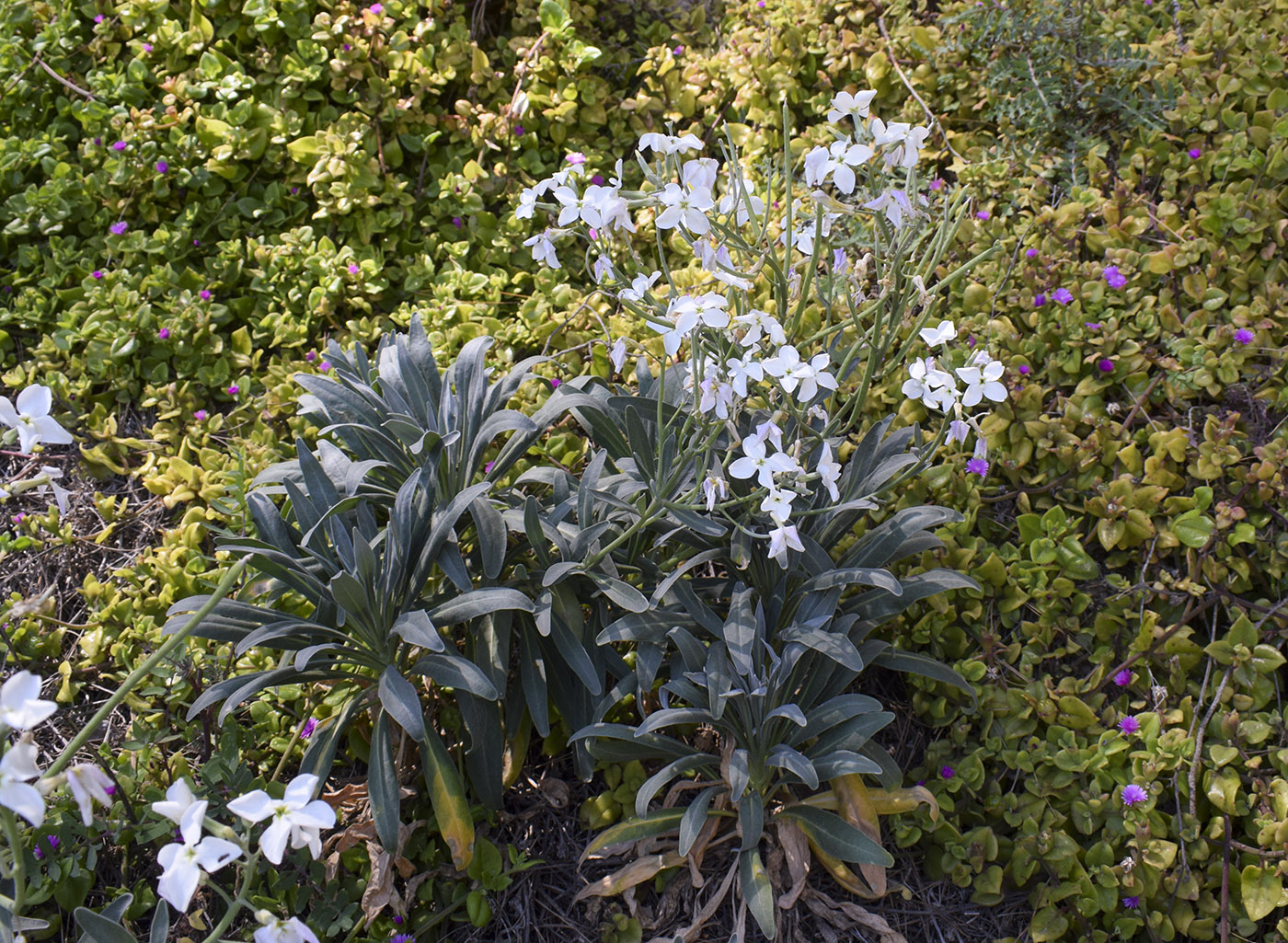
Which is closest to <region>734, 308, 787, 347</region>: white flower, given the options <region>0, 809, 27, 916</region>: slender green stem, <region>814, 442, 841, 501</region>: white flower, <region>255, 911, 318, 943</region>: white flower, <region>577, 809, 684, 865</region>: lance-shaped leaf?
<region>814, 442, 841, 501</region>: white flower

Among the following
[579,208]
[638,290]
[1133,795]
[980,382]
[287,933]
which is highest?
[579,208]

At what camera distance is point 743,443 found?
1.74 metres

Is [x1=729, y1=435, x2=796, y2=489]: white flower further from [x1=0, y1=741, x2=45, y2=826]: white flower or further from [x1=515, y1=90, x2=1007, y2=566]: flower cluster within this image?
[x1=0, y1=741, x2=45, y2=826]: white flower

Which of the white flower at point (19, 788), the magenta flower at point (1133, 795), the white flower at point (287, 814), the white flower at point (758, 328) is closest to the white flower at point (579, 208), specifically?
the white flower at point (758, 328)

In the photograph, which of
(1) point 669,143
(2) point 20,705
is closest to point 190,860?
(2) point 20,705

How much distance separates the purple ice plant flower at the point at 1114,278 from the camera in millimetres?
2766

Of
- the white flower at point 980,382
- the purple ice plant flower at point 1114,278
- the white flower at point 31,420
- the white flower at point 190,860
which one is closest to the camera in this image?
the white flower at point 190,860

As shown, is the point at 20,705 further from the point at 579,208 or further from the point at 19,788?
the point at 579,208

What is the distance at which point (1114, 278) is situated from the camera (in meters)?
2.78

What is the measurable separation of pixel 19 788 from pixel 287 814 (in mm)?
319

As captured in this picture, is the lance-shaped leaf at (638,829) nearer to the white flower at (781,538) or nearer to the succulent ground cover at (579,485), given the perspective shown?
the succulent ground cover at (579,485)

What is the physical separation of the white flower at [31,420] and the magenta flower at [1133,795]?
2.14m

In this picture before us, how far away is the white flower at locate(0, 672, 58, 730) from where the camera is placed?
1116mm

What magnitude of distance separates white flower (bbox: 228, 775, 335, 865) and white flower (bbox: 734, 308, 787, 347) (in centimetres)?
100
